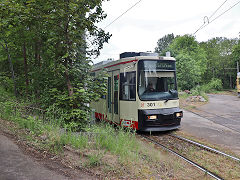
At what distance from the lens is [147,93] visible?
8.88m

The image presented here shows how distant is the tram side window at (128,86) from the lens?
8.99 metres

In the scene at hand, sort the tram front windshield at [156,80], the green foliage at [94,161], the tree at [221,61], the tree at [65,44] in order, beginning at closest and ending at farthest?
1. the green foliage at [94,161]
2. the tree at [65,44]
3. the tram front windshield at [156,80]
4. the tree at [221,61]

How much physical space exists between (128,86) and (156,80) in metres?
1.16

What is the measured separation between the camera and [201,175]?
4.95m

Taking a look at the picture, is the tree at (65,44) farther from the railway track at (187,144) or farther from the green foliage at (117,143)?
the railway track at (187,144)

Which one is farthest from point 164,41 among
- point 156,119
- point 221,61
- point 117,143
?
point 117,143

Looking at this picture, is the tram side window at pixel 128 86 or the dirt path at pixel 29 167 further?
the tram side window at pixel 128 86

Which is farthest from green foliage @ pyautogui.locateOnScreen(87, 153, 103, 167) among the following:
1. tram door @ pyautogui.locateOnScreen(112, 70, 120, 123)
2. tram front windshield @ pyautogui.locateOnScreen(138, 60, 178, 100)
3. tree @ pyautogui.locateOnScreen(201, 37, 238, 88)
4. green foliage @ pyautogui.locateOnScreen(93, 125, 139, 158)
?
tree @ pyautogui.locateOnScreen(201, 37, 238, 88)

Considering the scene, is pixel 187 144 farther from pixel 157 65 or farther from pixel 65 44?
pixel 65 44

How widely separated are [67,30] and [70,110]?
2585 mm

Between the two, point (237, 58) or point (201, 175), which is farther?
point (237, 58)

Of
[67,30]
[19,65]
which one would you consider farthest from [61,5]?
[19,65]

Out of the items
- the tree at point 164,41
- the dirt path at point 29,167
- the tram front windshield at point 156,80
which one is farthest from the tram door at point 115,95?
the tree at point 164,41

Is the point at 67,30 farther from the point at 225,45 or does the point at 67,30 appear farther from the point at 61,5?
the point at 225,45
